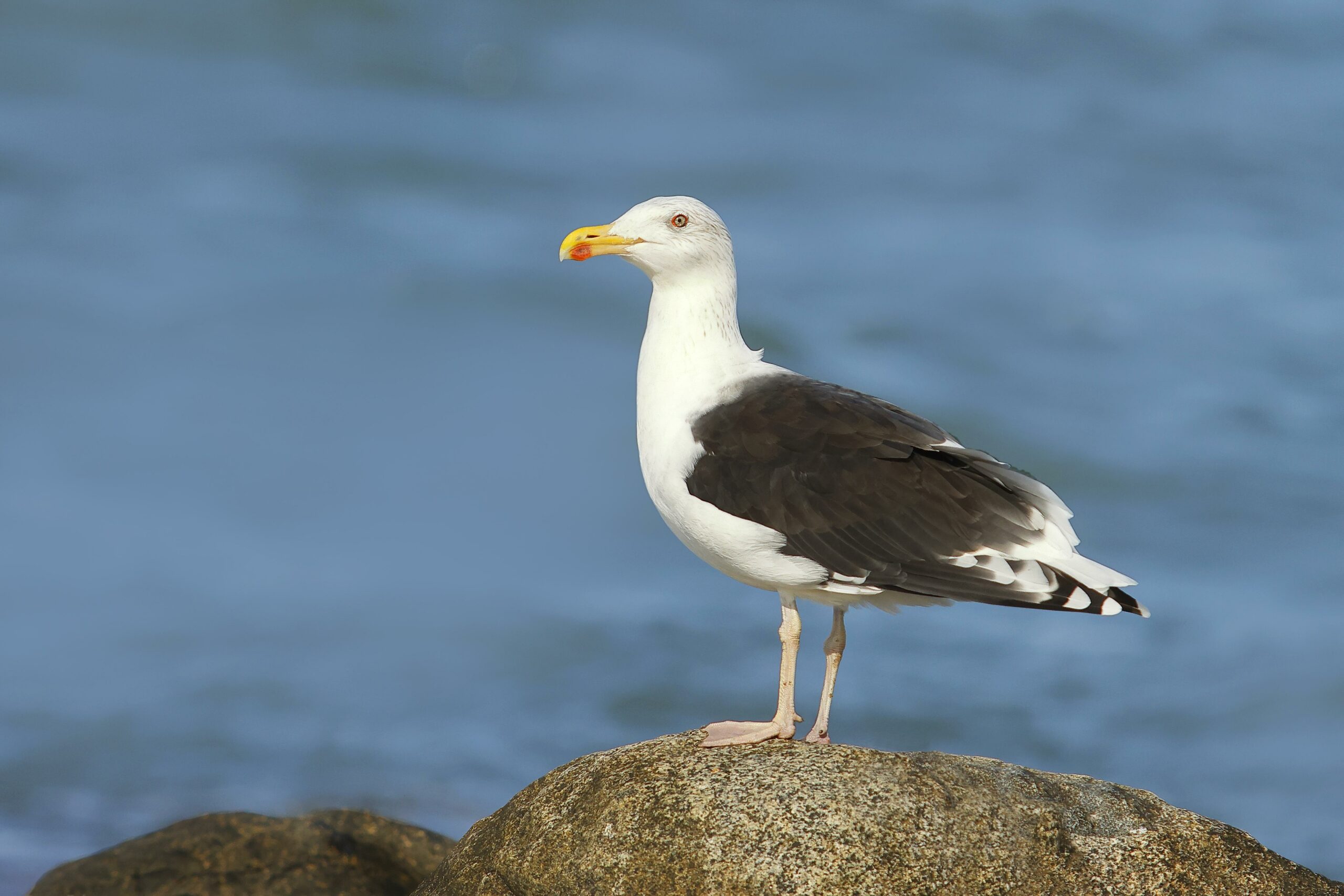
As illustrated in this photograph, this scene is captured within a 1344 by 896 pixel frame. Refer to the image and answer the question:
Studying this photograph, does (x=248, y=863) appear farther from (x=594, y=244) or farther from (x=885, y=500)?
(x=885, y=500)

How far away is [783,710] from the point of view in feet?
26.2

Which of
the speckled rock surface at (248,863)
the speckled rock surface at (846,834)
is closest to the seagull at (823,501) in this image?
the speckled rock surface at (846,834)

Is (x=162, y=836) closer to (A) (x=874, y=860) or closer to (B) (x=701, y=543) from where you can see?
(B) (x=701, y=543)

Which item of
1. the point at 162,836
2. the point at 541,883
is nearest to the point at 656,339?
the point at 541,883

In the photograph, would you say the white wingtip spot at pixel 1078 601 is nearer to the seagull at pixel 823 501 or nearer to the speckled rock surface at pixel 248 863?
the seagull at pixel 823 501

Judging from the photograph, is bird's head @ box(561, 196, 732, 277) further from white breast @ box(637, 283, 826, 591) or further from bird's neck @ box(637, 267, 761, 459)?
white breast @ box(637, 283, 826, 591)

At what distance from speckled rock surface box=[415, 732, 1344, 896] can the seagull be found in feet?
1.82

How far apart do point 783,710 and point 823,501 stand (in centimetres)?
127

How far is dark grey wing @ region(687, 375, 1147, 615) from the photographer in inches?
291

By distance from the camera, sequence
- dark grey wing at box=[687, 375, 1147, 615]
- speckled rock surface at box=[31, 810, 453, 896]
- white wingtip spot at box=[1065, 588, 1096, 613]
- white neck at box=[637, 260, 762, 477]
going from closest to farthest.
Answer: white wingtip spot at box=[1065, 588, 1096, 613]
dark grey wing at box=[687, 375, 1147, 615]
white neck at box=[637, 260, 762, 477]
speckled rock surface at box=[31, 810, 453, 896]

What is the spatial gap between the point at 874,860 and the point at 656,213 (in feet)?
13.2

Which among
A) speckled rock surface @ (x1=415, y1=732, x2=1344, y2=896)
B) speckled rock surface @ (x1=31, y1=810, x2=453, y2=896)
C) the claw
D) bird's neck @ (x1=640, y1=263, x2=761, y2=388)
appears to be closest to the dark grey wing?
bird's neck @ (x1=640, y1=263, x2=761, y2=388)

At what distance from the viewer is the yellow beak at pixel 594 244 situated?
8.55 metres

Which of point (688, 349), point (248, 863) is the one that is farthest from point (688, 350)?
point (248, 863)
